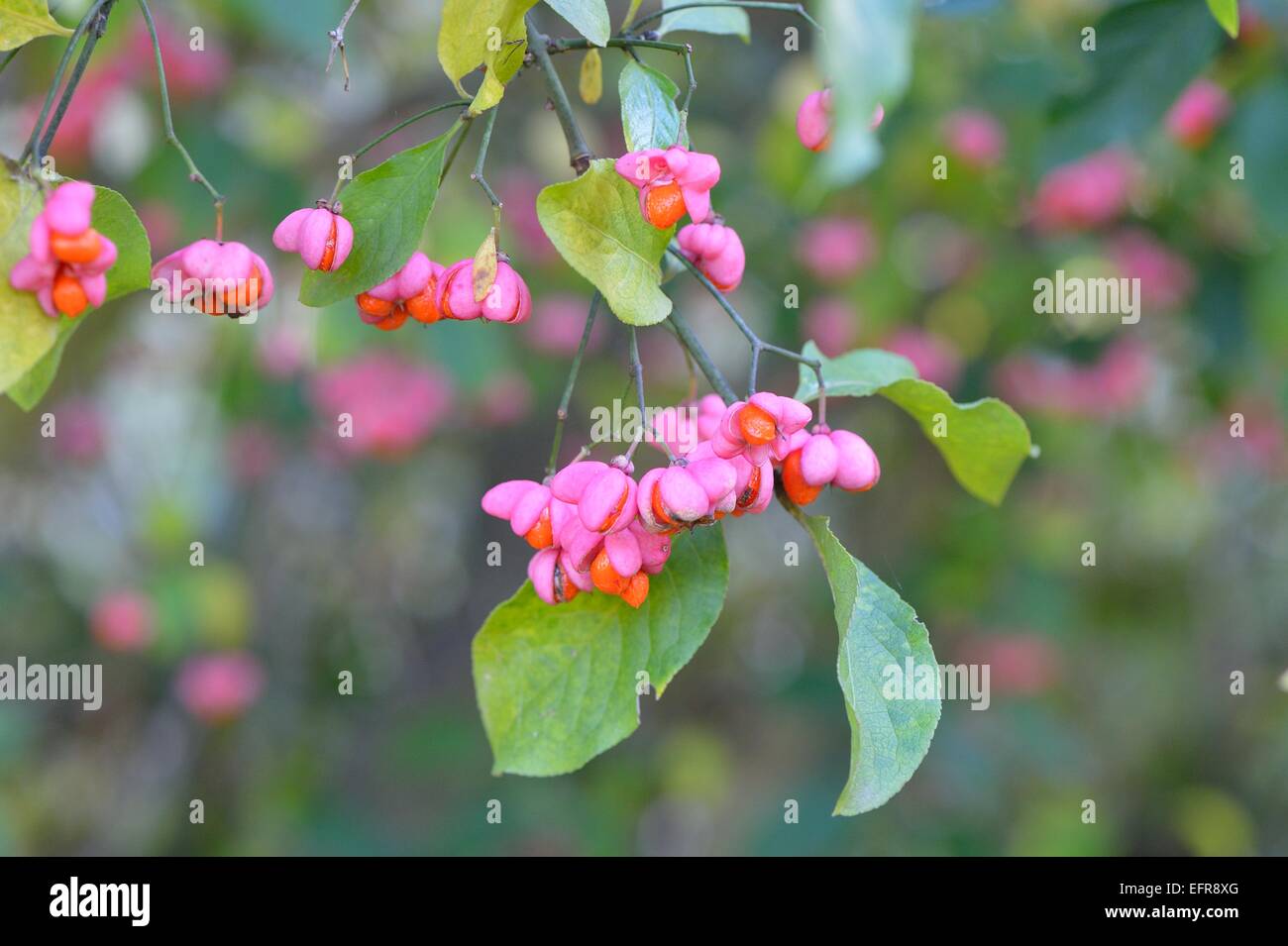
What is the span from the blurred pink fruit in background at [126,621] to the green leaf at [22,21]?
2.02 metres

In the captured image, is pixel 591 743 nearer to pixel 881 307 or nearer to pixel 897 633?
pixel 897 633

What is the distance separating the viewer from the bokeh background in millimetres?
2420

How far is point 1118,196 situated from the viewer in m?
2.42

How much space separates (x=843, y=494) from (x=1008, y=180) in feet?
3.04

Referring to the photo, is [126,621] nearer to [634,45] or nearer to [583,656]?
[583,656]

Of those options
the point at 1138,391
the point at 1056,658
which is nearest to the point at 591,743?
the point at 1138,391

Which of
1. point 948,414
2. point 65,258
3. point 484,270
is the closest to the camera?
point 65,258

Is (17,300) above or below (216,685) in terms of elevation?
above

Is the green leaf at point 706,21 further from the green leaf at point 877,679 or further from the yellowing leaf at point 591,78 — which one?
the green leaf at point 877,679

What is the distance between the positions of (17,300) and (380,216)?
0.24 m

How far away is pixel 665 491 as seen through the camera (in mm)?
786

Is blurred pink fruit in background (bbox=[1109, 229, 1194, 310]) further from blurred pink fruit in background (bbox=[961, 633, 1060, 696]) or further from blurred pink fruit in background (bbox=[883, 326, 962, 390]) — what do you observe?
blurred pink fruit in background (bbox=[961, 633, 1060, 696])

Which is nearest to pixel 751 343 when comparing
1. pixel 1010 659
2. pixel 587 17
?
pixel 587 17

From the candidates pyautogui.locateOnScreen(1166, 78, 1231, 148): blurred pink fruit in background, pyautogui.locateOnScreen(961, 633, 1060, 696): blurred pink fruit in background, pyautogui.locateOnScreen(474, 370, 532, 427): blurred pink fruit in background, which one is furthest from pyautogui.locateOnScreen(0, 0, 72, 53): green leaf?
pyautogui.locateOnScreen(961, 633, 1060, 696): blurred pink fruit in background
